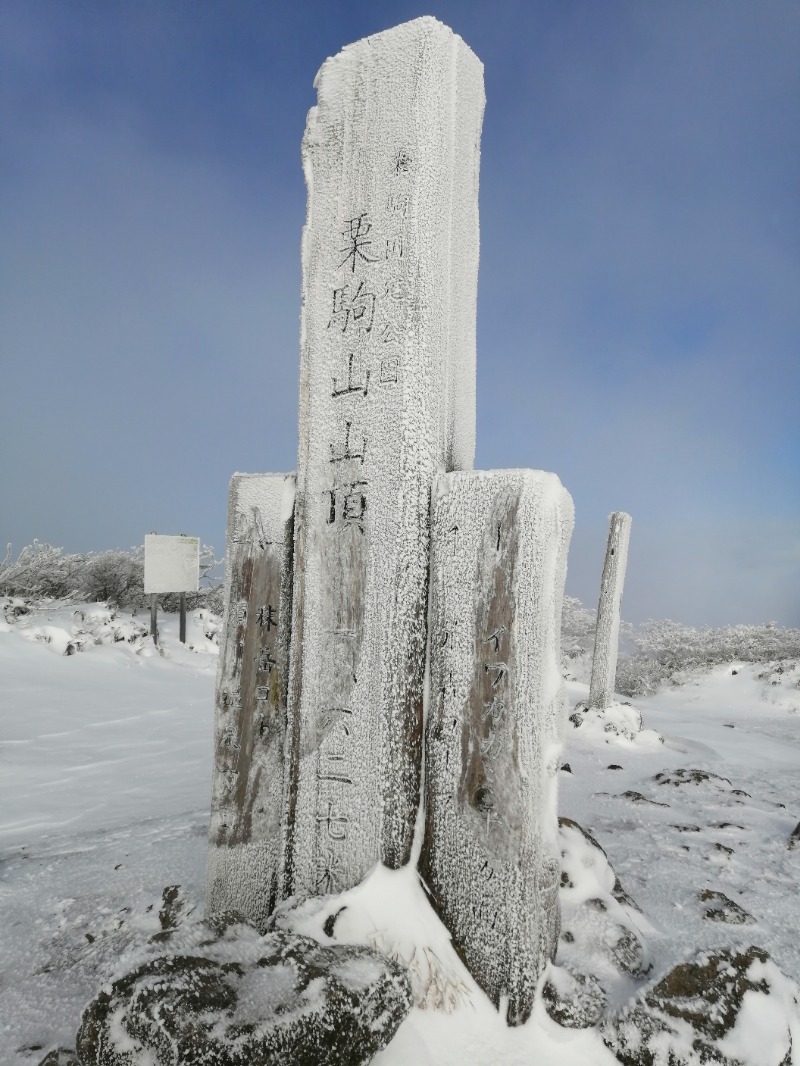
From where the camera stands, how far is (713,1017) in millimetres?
1560

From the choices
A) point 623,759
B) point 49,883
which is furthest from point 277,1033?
point 623,759

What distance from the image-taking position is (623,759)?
543 cm

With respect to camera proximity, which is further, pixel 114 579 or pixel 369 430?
pixel 114 579

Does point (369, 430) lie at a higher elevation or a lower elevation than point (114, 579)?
higher

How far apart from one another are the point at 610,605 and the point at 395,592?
5620 mm

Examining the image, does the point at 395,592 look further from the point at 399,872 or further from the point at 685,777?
the point at 685,777

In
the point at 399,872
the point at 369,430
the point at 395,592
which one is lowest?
the point at 399,872

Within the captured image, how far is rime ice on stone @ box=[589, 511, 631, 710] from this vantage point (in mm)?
6695

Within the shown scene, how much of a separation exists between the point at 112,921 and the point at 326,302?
2216 millimetres

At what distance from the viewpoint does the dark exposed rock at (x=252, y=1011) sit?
3.80 ft

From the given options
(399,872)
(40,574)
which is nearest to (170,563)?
(40,574)

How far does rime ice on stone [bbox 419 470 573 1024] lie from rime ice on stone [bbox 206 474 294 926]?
0.56 m

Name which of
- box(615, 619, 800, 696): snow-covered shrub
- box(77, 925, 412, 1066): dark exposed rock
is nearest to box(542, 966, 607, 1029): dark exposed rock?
box(77, 925, 412, 1066): dark exposed rock

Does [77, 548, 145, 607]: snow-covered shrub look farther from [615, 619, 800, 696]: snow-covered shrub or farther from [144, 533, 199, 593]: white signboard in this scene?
[615, 619, 800, 696]: snow-covered shrub
